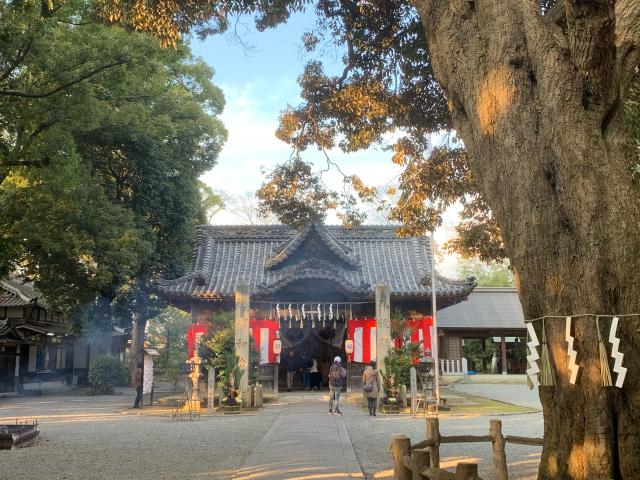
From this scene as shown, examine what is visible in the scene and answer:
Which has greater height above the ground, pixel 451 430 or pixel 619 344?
pixel 619 344

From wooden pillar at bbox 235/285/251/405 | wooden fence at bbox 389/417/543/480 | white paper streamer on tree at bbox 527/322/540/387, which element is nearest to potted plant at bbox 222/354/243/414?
wooden pillar at bbox 235/285/251/405

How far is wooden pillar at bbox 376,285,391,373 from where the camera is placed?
53.9 feet

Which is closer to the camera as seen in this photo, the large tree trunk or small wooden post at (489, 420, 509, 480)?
the large tree trunk

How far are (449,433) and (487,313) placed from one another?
2333 centimetres

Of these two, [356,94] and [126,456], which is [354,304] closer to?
[356,94]

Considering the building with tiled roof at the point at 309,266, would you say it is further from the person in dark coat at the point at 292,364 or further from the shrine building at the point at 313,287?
the person in dark coat at the point at 292,364

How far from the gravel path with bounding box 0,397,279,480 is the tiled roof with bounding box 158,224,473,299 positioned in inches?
231

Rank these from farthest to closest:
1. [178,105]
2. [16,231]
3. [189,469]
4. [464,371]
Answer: [464,371], [178,105], [16,231], [189,469]

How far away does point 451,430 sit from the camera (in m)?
12.0

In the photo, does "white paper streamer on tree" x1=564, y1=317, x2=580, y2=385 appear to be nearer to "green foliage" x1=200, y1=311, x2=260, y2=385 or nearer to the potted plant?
the potted plant

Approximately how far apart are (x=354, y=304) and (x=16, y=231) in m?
11.1

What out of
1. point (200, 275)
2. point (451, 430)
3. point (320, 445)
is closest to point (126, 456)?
point (320, 445)

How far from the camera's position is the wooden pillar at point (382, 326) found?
16438 mm

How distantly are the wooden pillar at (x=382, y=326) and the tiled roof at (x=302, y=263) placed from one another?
102 inches
